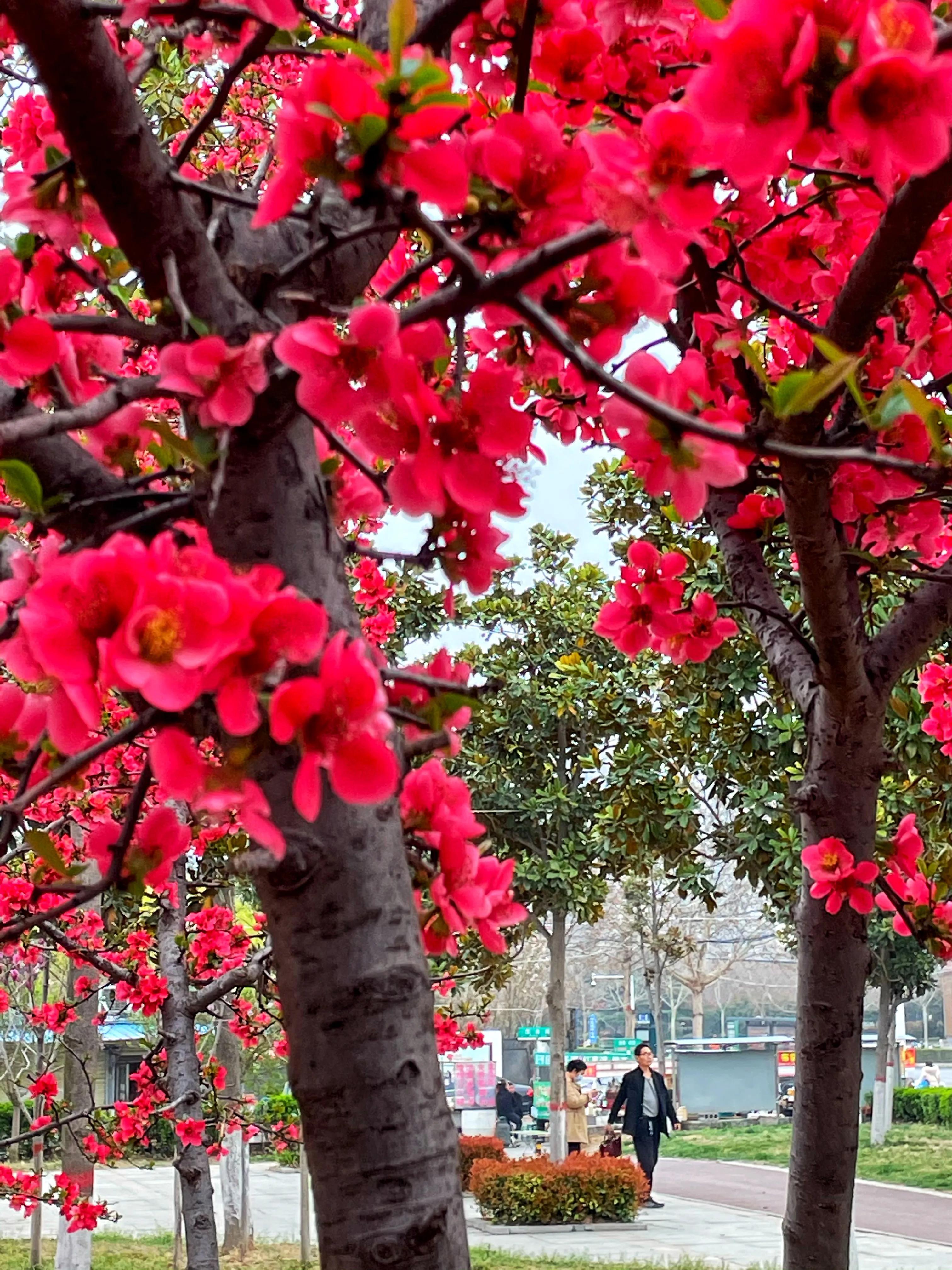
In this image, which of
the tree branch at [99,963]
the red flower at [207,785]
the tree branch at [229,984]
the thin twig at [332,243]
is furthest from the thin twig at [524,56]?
the tree branch at [229,984]

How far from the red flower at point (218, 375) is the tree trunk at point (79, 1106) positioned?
19.3 ft

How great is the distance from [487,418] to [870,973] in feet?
6.80

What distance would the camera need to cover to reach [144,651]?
0.81 metres

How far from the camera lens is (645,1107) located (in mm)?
11820

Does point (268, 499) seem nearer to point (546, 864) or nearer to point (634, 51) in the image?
point (634, 51)

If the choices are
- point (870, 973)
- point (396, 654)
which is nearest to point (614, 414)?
point (870, 973)

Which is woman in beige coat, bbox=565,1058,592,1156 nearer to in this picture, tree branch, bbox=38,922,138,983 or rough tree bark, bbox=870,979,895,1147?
rough tree bark, bbox=870,979,895,1147

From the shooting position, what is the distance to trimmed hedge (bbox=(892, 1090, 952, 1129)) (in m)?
21.2

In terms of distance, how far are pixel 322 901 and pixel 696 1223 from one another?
1215 cm

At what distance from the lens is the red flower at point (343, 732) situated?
2.83 ft

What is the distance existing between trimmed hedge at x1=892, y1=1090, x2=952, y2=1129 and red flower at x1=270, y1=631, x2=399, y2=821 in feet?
75.8

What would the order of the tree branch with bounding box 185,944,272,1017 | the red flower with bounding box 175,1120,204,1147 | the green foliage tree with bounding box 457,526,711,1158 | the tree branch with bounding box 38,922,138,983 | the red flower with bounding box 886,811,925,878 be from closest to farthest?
the red flower with bounding box 886,811,925,878 < the tree branch with bounding box 38,922,138,983 < the tree branch with bounding box 185,944,272,1017 < the red flower with bounding box 175,1120,204,1147 < the green foliage tree with bounding box 457,526,711,1158

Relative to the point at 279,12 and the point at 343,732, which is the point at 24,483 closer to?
the point at 343,732

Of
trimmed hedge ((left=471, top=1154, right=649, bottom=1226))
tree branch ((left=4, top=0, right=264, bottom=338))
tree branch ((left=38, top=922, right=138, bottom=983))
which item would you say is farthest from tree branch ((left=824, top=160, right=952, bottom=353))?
trimmed hedge ((left=471, top=1154, right=649, bottom=1226))
